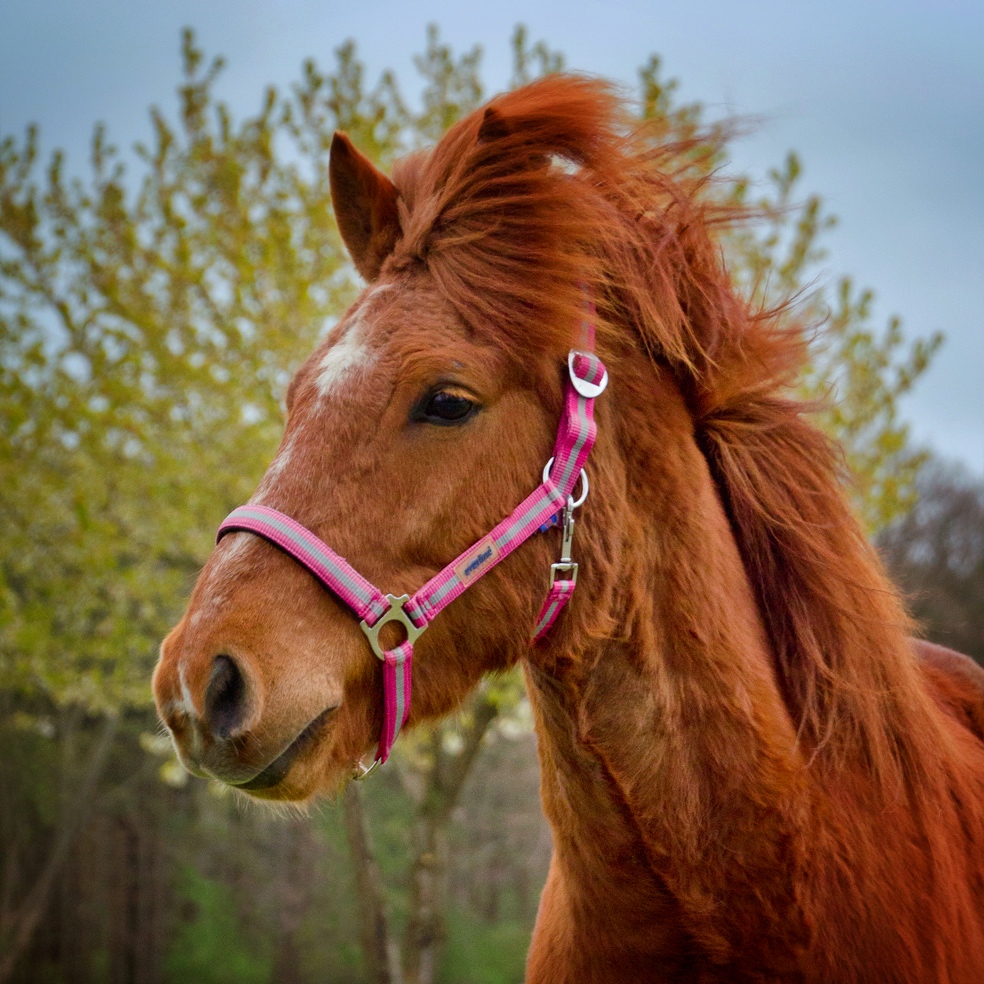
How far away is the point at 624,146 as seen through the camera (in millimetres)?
2277

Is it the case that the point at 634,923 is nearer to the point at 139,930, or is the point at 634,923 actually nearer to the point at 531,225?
the point at 531,225

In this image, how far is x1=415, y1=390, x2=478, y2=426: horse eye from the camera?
1.89 m

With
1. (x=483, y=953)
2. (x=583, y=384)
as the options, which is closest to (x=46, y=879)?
(x=483, y=953)

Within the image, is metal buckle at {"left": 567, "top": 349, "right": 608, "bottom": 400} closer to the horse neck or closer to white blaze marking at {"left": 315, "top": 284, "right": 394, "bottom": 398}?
the horse neck

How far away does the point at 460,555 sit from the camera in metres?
1.89

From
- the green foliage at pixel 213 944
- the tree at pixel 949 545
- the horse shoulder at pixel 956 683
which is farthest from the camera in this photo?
the tree at pixel 949 545

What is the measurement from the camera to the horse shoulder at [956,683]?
269 centimetres

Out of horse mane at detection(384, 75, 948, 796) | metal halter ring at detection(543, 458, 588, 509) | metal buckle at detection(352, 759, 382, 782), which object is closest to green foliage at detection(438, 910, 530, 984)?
horse mane at detection(384, 75, 948, 796)

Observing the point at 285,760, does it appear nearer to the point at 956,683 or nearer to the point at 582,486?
the point at 582,486

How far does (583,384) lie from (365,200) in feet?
2.82

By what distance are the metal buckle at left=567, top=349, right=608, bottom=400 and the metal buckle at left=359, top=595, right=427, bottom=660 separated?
0.61 meters

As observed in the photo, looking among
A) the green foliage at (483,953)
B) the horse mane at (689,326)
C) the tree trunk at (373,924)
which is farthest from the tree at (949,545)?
the horse mane at (689,326)

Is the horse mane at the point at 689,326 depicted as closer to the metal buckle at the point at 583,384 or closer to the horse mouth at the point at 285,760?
the metal buckle at the point at 583,384

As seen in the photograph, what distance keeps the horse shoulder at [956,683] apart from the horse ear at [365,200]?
2.00m
